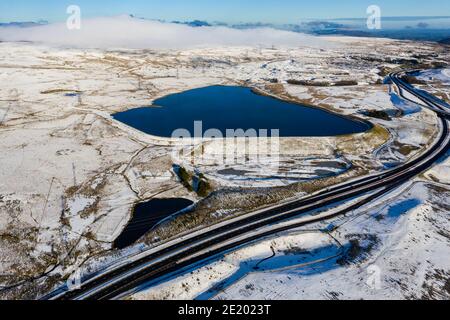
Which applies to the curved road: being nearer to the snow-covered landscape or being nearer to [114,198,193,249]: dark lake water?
the snow-covered landscape

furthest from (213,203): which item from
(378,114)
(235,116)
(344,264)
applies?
(378,114)

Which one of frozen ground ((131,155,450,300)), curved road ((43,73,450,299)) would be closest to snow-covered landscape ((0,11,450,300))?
frozen ground ((131,155,450,300))

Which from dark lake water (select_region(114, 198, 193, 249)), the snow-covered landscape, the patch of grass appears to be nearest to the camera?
the snow-covered landscape

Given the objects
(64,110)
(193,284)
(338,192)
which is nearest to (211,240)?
(193,284)

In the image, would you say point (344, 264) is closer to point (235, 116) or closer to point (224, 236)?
point (224, 236)

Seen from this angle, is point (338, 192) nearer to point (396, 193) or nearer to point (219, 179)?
point (396, 193)

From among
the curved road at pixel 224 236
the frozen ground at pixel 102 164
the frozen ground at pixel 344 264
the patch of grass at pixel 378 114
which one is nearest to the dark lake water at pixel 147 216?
the frozen ground at pixel 102 164
